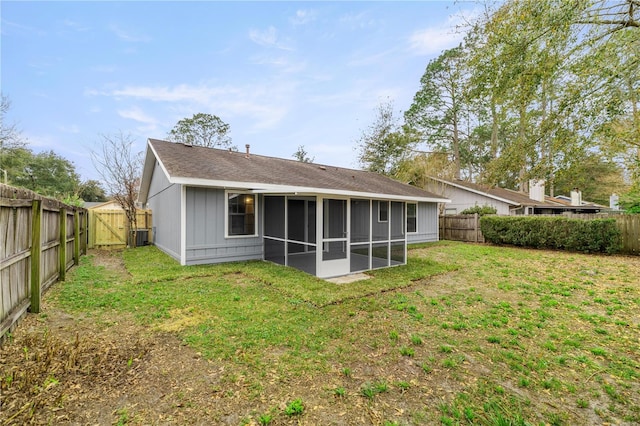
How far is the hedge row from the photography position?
10.5m

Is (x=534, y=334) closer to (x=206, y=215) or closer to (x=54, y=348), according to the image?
(x=54, y=348)

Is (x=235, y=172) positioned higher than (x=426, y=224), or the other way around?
(x=235, y=172)

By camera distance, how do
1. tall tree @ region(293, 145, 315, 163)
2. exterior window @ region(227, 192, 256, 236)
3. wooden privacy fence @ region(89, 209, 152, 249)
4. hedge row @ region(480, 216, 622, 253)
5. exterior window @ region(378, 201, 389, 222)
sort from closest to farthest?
exterior window @ region(378, 201, 389, 222) < exterior window @ region(227, 192, 256, 236) < hedge row @ region(480, 216, 622, 253) < wooden privacy fence @ region(89, 209, 152, 249) < tall tree @ region(293, 145, 315, 163)

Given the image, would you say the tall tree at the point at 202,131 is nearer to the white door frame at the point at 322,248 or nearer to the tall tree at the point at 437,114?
the tall tree at the point at 437,114

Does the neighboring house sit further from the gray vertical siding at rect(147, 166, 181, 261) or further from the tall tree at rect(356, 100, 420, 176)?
the gray vertical siding at rect(147, 166, 181, 261)

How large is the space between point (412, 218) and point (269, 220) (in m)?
8.31

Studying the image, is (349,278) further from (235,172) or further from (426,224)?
(426,224)

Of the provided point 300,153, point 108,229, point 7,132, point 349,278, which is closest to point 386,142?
point 300,153

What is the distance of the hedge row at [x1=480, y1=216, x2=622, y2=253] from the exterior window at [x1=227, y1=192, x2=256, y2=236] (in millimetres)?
11574

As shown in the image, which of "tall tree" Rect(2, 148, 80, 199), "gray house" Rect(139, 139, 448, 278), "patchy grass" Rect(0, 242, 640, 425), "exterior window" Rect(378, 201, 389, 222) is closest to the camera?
"patchy grass" Rect(0, 242, 640, 425)

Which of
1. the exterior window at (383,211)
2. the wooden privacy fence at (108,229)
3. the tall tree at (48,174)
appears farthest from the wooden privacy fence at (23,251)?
the tall tree at (48,174)

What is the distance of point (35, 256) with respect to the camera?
13.6ft

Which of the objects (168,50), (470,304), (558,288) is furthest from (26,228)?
(168,50)

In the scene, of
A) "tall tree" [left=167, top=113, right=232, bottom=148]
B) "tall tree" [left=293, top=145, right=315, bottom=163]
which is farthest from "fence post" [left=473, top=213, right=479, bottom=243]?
"tall tree" [left=167, top=113, right=232, bottom=148]
